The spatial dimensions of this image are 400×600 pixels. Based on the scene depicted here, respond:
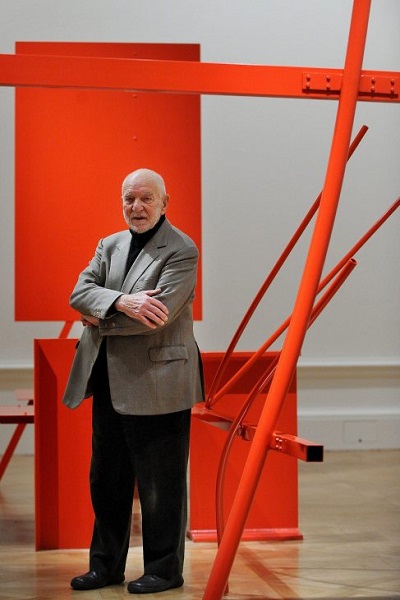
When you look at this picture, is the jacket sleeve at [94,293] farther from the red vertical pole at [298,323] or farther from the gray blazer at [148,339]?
the red vertical pole at [298,323]

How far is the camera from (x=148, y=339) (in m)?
Result: 3.42

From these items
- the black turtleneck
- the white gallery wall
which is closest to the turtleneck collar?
the black turtleneck

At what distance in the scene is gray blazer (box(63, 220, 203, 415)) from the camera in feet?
11.0

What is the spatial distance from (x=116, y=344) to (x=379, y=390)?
4595mm

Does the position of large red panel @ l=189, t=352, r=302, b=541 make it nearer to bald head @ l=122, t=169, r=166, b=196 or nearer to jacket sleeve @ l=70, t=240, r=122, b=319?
jacket sleeve @ l=70, t=240, r=122, b=319

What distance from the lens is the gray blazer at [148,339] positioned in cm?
336

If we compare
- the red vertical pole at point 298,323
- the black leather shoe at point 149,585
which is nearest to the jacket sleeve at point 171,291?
the red vertical pole at point 298,323

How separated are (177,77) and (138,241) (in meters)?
0.66

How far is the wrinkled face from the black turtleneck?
2 cm

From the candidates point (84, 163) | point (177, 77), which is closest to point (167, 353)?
point (177, 77)

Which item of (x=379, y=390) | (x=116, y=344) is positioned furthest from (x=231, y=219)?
(x=116, y=344)

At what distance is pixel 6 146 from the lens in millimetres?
7406

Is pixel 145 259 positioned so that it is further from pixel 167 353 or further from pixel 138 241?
pixel 167 353

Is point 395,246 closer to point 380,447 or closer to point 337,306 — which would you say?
point 337,306
